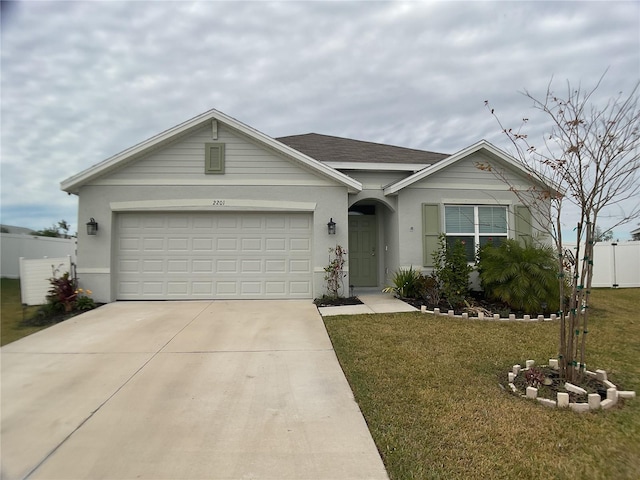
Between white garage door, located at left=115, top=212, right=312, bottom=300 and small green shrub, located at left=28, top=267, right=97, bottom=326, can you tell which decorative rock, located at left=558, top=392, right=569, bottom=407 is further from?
small green shrub, located at left=28, top=267, right=97, bottom=326

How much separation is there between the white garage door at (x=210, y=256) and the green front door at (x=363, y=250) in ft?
7.93

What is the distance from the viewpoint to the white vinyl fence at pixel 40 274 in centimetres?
584

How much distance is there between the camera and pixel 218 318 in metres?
7.22

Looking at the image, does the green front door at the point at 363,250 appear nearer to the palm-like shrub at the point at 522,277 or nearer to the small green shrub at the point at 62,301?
A: the palm-like shrub at the point at 522,277

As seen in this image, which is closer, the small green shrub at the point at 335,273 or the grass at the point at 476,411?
the grass at the point at 476,411

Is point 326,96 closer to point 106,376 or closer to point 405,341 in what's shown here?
point 405,341

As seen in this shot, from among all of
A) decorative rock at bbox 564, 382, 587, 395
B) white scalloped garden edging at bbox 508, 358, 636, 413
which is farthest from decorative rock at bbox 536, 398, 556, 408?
decorative rock at bbox 564, 382, 587, 395

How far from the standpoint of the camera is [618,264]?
41.5 feet

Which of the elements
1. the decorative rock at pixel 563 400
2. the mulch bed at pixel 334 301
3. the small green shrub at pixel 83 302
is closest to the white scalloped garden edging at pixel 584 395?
the decorative rock at pixel 563 400

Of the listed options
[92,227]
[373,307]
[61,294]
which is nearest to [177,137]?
[92,227]

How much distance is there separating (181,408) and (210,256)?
606 cm

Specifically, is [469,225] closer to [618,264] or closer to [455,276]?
[455,276]

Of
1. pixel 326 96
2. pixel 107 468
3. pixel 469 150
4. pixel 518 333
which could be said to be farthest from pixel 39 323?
pixel 469 150

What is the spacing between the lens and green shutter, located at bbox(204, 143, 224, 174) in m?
9.27
